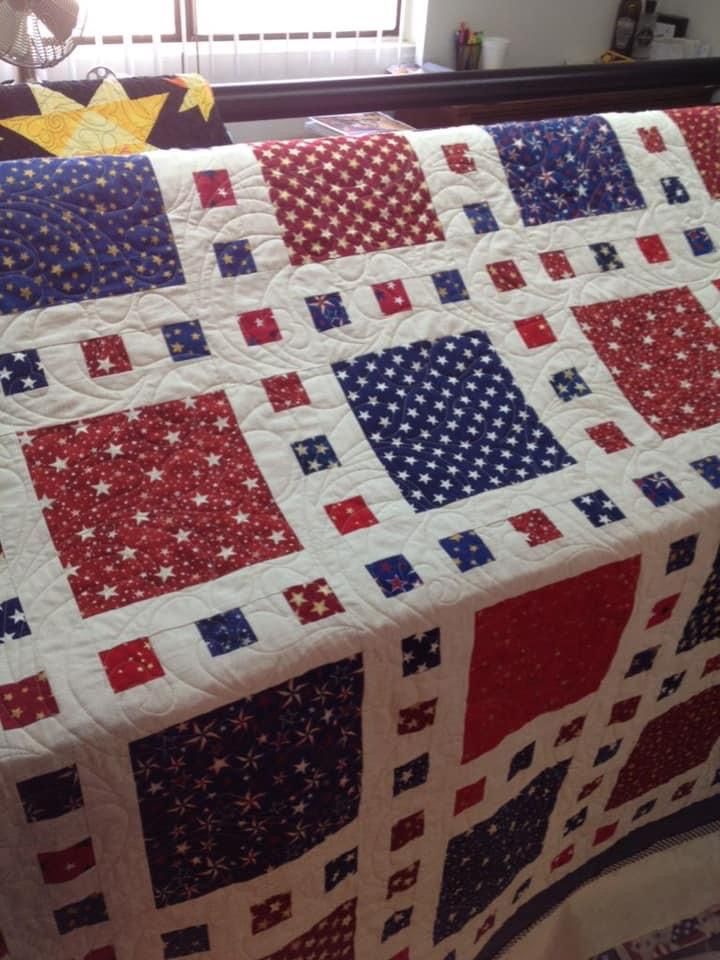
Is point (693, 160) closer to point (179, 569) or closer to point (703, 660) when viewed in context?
point (703, 660)

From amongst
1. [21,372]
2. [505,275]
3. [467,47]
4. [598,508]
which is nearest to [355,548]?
[598,508]

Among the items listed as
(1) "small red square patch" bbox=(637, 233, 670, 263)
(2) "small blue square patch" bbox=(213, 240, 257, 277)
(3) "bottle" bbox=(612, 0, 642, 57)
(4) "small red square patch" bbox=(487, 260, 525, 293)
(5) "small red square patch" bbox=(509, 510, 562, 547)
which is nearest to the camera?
(5) "small red square patch" bbox=(509, 510, 562, 547)

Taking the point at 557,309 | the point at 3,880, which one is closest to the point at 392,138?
the point at 557,309

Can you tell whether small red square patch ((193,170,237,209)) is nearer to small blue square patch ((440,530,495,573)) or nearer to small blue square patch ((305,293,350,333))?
small blue square patch ((305,293,350,333))

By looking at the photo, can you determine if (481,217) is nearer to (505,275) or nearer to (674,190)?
(505,275)

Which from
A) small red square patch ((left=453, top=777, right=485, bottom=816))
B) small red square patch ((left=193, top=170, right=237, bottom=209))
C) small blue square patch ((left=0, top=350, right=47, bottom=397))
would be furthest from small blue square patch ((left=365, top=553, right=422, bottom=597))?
small red square patch ((left=193, top=170, right=237, bottom=209))

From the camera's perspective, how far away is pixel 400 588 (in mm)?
888

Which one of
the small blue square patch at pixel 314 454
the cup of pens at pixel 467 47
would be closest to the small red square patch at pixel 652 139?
the small blue square patch at pixel 314 454

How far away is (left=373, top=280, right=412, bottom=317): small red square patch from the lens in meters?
1.14

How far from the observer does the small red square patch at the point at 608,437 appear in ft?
3.59

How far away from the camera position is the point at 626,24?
397 cm

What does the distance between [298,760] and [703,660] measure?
0.62 meters

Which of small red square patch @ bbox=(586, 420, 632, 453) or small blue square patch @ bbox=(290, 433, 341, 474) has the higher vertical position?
small blue square patch @ bbox=(290, 433, 341, 474)

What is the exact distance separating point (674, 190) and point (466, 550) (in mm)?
814
